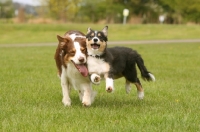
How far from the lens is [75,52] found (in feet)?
24.4

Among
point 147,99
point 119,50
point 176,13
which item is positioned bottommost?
point 176,13

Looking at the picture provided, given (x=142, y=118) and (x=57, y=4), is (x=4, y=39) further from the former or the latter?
(x=142, y=118)

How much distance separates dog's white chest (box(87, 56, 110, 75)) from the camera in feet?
24.3

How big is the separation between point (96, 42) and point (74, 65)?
611 mm

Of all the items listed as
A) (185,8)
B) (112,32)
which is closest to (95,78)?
(112,32)

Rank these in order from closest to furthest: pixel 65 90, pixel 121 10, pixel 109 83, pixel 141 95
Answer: pixel 109 83, pixel 65 90, pixel 141 95, pixel 121 10

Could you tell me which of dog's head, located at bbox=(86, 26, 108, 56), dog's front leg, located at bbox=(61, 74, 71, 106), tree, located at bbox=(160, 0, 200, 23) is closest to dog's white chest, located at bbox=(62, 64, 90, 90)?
dog's front leg, located at bbox=(61, 74, 71, 106)

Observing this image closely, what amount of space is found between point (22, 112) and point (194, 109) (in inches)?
108

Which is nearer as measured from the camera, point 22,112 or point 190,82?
point 22,112

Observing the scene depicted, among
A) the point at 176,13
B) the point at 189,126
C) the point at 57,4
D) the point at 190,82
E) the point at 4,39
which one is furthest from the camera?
the point at 176,13

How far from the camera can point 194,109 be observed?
7.46 metres

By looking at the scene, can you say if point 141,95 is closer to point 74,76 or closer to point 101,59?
point 74,76

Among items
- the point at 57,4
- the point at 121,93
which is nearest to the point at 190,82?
the point at 121,93

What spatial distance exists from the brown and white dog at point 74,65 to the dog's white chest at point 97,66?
81 mm
